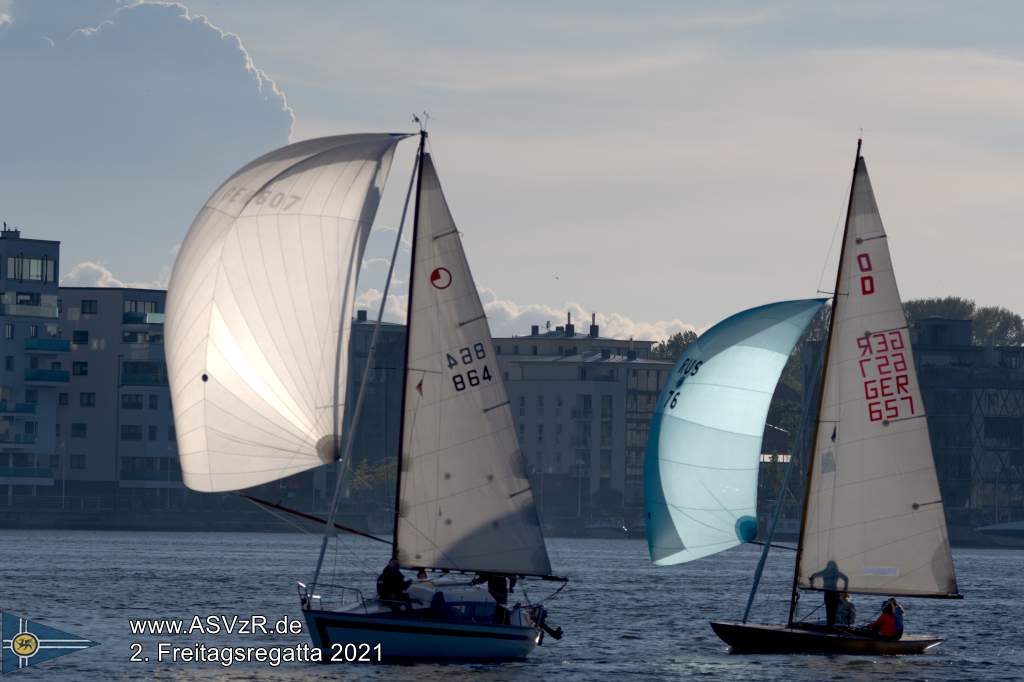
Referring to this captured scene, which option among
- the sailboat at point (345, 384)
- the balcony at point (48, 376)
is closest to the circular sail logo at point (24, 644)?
the sailboat at point (345, 384)

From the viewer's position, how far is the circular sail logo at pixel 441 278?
4303cm

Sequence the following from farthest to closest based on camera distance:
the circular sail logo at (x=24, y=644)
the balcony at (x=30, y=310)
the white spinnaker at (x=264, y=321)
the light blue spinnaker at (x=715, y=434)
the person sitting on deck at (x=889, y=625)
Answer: the balcony at (x=30, y=310) → the circular sail logo at (x=24, y=644) → the light blue spinnaker at (x=715, y=434) → the person sitting on deck at (x=889, y=625) → the white spinnaker at (x=264, y=321)

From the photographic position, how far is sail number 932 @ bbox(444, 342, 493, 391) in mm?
43375

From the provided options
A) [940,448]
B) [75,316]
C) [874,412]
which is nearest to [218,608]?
[874,412]

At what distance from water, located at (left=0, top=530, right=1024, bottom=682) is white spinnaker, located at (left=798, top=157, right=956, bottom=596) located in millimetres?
2253

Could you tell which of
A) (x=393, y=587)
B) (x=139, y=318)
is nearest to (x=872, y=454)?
(x=393, y=587)

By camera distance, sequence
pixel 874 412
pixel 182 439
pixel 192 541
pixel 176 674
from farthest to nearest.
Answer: pixel 192 541 → pixel 874 412 → pixel 176 674 → pixel 182 439

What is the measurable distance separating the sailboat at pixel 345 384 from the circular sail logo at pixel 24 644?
31.3ft

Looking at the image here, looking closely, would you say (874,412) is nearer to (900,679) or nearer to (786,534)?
(900,679)

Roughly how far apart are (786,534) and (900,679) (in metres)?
142

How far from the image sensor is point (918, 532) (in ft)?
157

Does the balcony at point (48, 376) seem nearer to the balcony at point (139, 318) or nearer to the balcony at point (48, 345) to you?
the balcony at point (48, 345)

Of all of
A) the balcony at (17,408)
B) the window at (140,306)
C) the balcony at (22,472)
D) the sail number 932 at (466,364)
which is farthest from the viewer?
the window at (140,306)

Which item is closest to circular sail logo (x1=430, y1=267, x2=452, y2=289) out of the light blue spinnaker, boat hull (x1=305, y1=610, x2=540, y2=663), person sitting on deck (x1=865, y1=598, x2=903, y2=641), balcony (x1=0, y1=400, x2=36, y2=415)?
boat hull (x1=305, y1=610, x2=540, y2=663)
